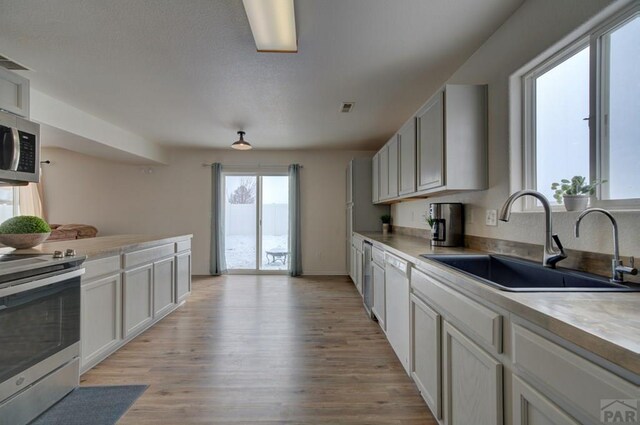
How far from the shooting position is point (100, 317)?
231 cm

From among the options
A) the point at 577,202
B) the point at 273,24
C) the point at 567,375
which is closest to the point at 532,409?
the point at 567,375

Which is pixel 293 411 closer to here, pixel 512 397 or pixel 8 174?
pixel 512 397

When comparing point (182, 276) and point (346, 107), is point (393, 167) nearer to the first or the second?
point (346, 107)

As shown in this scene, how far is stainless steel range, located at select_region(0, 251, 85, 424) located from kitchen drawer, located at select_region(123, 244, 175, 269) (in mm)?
705

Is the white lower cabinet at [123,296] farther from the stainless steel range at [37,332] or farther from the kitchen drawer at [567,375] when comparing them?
the kitchen drawer at [567,375]

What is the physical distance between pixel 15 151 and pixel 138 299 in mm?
1574

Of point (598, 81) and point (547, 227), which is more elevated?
point (598, 81)

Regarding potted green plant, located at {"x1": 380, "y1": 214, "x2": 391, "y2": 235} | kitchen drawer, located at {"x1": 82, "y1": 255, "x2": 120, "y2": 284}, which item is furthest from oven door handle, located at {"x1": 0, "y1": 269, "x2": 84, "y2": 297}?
potted green plant, located at {"x1": 380, "y1": 214, "x2": 391, "y2": 235}

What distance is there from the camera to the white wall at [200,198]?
5.73 meters

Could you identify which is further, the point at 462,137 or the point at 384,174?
the point at 384,174

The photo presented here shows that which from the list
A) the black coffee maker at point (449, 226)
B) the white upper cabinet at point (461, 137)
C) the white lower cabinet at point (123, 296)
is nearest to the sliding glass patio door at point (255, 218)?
the white lower cabinet at point (123, 296)

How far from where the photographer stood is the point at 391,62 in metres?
2.44

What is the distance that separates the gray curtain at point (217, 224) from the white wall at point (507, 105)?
4426 millimetres

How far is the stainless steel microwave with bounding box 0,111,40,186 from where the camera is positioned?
5.97ft
